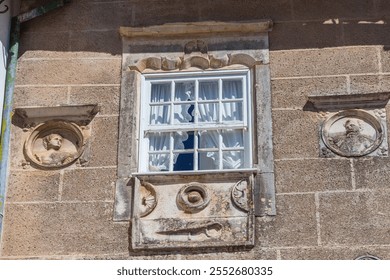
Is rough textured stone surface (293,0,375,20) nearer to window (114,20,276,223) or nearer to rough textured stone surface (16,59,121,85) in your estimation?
window (114,20,276,223)

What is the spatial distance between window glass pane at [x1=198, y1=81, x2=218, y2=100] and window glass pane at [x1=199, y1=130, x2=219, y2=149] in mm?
415

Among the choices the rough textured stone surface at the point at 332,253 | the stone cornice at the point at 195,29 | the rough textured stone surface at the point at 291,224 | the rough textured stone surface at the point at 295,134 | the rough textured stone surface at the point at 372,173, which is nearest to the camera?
the rough textured stone surface at the point at 332,253

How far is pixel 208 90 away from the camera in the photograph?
10.1 m

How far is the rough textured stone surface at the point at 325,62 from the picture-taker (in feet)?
32.4

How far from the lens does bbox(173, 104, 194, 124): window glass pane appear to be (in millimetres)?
9945

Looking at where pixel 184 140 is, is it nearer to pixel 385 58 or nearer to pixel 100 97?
pixel 100 97

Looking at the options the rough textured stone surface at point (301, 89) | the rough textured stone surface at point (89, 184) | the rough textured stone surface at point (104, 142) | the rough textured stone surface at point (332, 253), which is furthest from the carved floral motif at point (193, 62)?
the rough textured stone surface at point (332, 253)

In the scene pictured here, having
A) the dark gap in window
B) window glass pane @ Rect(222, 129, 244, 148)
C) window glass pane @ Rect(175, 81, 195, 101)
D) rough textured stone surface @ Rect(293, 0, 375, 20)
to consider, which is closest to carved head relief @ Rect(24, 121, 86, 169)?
the dark gap in window

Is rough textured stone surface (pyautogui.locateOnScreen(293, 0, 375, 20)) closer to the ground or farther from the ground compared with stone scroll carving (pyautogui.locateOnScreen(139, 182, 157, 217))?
farther from the ground

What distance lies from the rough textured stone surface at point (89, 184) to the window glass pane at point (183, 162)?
0.67 metres

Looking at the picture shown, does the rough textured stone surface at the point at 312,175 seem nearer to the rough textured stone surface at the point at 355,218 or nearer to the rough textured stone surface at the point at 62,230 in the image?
the rough textured stone surface at the point at 355,218

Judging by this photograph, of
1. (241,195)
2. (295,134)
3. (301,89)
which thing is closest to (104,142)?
(241,195)

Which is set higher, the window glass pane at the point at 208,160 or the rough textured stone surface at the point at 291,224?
the window glass pane at the point at 208,160

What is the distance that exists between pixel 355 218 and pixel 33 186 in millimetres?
3358
